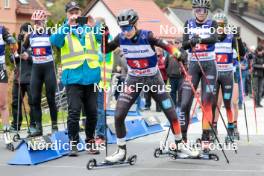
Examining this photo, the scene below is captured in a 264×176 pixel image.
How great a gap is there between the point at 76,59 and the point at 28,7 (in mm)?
50942

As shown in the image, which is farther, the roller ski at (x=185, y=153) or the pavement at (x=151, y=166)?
the roller ski at (x=185, y=153)

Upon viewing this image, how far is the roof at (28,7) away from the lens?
2336 inches

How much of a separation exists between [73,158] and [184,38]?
2.52 meters

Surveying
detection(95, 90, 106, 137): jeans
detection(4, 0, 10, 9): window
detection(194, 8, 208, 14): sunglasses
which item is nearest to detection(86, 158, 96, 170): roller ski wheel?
detection(95, 90, 106, 137): jeans

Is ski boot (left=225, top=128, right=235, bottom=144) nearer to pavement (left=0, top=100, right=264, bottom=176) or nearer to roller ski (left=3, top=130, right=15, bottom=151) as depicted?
pavement (left=0, top=100, right=264, bottom=176)

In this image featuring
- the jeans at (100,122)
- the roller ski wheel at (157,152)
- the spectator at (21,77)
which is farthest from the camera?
the spectator at (21,77)

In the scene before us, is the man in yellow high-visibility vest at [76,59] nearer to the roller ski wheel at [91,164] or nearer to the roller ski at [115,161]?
the roller ski at [115,161]

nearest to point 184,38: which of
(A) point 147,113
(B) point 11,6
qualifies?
(A) point 147,113

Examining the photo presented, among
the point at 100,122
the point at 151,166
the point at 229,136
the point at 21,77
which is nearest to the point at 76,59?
the point at 100,122

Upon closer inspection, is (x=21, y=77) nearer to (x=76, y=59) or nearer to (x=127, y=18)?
(x=76, y=59)

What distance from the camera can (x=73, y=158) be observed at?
35.1ft

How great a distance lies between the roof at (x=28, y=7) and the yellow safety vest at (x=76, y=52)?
48.6m

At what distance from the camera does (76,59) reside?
Answer: 10.9 metres

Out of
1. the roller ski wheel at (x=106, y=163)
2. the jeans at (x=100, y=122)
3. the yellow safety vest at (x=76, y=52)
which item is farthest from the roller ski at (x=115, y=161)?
the jeans at (x=100, y=122)
